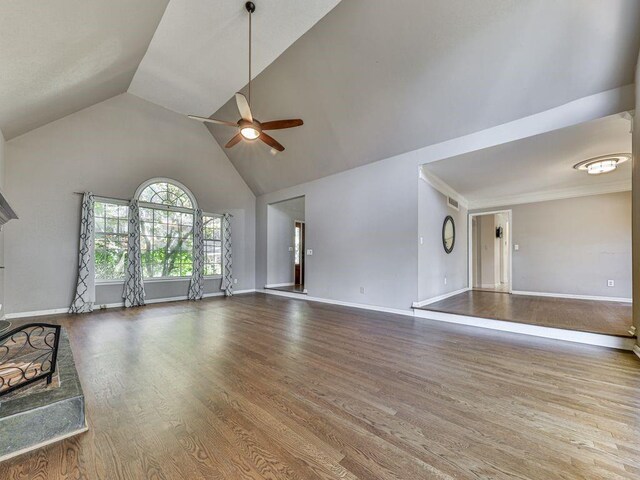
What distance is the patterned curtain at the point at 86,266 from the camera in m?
4.79

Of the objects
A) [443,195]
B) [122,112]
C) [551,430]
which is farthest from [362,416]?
[122,112]

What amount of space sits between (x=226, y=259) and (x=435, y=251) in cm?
513

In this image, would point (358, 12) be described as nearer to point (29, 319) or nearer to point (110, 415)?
point (110, 415)

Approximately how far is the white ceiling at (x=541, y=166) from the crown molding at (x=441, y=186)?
8 centimetres

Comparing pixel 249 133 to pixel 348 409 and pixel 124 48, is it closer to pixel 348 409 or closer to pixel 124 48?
pixel 124 48

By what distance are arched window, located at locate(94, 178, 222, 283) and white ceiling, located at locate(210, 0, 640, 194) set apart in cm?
301

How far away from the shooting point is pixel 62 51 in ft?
9.43

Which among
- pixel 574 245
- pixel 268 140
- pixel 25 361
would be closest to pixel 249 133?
pixel 268 140

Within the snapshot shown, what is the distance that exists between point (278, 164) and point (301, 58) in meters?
2.61

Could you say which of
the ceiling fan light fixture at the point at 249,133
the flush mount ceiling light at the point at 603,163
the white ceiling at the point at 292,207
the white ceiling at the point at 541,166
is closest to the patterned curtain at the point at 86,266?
the ceiling fan light fixture at the point at 249,133

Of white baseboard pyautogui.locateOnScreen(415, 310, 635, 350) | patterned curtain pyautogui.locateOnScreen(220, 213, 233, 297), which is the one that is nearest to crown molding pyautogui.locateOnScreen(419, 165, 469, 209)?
white baseboard pyautogui.locateOnScreen(415, 310, 635, 350)

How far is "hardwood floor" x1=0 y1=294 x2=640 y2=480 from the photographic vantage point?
130 cm

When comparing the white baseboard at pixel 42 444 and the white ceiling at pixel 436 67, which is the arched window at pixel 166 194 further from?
the white baseboard at pixel 42 444

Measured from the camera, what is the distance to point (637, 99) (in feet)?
8.82
